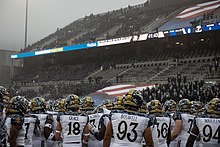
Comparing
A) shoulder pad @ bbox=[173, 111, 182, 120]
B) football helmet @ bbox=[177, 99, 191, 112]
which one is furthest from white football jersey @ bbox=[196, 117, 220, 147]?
football helmet @ bbox=[177, 99, 191, 112]

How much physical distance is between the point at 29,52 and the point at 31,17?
548 centimetres

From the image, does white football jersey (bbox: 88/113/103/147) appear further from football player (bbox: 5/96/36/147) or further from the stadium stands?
the stadium stands

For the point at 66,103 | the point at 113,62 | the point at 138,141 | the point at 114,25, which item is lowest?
the point at 138,141

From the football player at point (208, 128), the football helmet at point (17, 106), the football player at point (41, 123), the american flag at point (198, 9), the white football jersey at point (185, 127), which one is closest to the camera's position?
the football helmet at point (17, 106)

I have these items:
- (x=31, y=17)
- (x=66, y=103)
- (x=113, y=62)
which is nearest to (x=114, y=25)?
(x=113, y=62)

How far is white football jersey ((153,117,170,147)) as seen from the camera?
6801 millimetres

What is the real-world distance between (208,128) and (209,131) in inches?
2.1

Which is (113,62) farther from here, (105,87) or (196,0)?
(196,0)

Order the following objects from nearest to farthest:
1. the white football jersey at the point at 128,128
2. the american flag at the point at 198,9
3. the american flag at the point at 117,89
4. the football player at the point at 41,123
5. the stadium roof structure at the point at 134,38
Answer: the white football jersey at the point at 128,128
the football player at the point at 41,123
the stadium roof structure at the point at 134,38
the american flag at the point at 117,89
the american flag at the point at 198,9

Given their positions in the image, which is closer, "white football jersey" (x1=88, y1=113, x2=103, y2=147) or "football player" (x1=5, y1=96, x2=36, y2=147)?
"football player" (x1=5, y1=96, x2=36, y2=147)

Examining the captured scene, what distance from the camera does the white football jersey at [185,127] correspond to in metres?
7.16

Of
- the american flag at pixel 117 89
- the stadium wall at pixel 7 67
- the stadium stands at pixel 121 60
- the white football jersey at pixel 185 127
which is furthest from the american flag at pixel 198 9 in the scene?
the white football jersey at pixel 185 127

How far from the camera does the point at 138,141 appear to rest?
5.01m

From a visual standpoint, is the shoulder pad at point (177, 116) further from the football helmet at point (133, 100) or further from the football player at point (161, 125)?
the football helmet at point (133, 100)
